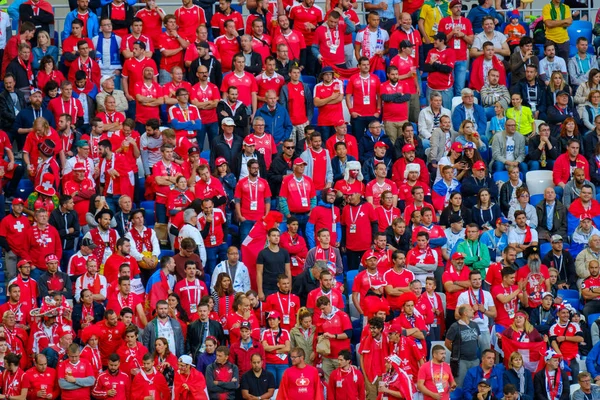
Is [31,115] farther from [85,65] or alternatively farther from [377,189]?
[377,189]

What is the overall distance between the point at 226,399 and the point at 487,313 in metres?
3.55

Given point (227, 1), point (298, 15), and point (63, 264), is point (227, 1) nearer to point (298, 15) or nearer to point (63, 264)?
point (298, 15)

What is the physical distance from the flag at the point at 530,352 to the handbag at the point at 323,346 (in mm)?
2238

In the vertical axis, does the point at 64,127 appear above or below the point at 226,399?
above

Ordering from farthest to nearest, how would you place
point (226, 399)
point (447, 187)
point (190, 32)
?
point (190, 32)
point (447, 187)
point (226, 399)

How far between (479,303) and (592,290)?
1.69 m

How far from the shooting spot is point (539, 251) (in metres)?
20.7

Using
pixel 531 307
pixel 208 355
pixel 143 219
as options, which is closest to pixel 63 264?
pixel 143 219

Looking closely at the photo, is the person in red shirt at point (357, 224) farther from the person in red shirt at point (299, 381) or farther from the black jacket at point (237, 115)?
the person in red shirt at point (299, 381)

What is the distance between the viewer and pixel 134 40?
23.2 m

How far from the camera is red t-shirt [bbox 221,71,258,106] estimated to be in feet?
73.9

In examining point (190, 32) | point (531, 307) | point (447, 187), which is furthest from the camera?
point (190, 32)

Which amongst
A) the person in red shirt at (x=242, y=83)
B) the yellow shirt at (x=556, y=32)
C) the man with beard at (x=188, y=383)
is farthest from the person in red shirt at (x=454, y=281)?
the yellow shirt at (x=556, y=32)

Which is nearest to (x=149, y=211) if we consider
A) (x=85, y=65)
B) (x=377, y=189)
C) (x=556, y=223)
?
(x=85, y=65)
